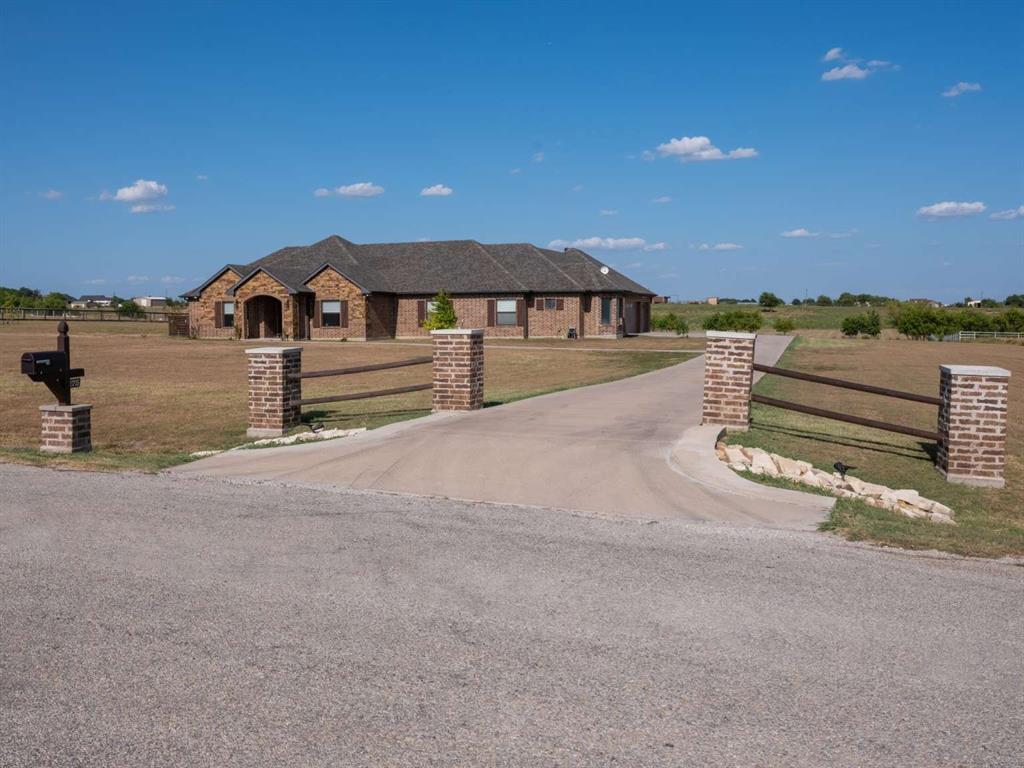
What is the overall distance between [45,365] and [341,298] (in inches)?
1553

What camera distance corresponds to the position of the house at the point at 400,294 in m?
50.8

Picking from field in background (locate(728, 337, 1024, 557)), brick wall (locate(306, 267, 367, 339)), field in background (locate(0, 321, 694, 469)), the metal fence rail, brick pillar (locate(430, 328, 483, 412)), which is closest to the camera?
field in background (locate(728, 337, 1024, 557))

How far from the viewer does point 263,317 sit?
174 ft

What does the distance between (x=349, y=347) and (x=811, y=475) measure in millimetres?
34648

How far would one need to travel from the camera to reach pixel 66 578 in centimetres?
625

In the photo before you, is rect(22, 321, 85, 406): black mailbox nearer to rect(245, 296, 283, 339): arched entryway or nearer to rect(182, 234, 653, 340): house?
→ rect(182, 234, 653, 340): house

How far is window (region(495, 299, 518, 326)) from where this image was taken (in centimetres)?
5247

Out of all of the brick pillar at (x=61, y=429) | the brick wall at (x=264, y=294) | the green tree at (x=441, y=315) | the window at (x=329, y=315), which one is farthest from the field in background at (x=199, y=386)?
the window at (x=329, y=315)

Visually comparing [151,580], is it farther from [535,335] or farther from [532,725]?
[535,335]

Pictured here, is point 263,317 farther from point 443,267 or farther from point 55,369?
point 55,369

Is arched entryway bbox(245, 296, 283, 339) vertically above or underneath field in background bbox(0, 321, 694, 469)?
above

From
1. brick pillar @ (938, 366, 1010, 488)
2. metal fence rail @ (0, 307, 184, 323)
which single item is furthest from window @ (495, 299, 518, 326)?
brick pillar @ (938, 366, 1010, 488)

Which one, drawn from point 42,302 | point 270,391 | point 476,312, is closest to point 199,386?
point 270,391

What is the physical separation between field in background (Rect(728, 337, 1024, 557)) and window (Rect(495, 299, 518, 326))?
24019 mm
